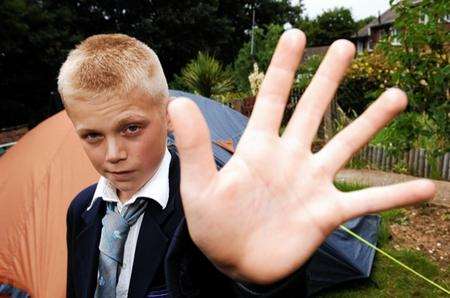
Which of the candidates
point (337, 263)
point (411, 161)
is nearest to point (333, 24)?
point (411, 161)

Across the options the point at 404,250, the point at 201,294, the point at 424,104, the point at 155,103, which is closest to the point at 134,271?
the point at 201,294

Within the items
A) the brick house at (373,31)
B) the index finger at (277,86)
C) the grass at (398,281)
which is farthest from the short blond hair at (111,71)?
the brick house at (373,31)

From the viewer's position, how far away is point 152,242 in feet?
4.20

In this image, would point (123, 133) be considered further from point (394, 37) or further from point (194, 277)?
point (394, 37)

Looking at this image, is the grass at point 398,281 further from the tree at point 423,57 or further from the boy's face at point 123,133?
the boy's face at point 123,133

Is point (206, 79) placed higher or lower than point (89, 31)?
lower

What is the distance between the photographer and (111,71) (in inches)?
50.8

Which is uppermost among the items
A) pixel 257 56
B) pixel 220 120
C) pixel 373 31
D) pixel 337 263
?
pixel 220 120

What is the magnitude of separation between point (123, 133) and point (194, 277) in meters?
0.46

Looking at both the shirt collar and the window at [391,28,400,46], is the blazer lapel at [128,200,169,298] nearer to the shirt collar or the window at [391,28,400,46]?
the shirt collar

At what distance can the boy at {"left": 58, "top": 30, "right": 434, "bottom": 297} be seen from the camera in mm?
887

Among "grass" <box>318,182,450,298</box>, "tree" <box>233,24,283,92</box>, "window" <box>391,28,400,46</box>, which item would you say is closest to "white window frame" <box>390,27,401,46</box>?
"window" <box>391,28,400,46</box>

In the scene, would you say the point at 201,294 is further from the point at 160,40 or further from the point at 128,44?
the point at 160,40

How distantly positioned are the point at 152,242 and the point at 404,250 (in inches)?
139
